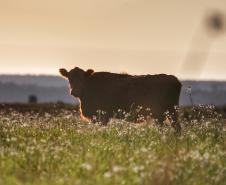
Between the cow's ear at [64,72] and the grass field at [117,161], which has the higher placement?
the cow's ear at [64,72]

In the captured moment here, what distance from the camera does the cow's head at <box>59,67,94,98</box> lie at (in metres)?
24.9

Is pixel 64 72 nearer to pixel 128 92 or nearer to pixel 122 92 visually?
pixel 122 92

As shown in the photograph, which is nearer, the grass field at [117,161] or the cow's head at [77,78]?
the grass field at [117,161]

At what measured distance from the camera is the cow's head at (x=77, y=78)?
24.9 m

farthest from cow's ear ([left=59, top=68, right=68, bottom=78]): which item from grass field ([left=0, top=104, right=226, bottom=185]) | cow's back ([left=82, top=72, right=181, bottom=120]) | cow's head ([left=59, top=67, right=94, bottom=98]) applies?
grass field ([left=0, top=104, right=226, bottom=185])

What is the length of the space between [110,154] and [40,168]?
5.95 feet

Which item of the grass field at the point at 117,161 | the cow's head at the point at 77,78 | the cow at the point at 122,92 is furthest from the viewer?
the cow's head at the point at 77,78

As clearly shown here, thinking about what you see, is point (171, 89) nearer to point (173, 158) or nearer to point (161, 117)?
point (161, 117)

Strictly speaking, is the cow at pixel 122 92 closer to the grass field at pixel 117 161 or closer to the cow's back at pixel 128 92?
the cow's back at pixel 128 92

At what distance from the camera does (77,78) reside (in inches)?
995

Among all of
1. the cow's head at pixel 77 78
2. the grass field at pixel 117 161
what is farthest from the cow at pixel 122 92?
the grass field at pixel 117 161

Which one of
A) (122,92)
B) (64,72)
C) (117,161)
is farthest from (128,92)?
(117,161)

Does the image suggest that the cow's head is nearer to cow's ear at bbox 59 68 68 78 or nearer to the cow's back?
cow's ear at bbox 59 68 68 78

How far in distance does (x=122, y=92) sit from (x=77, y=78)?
247cm
